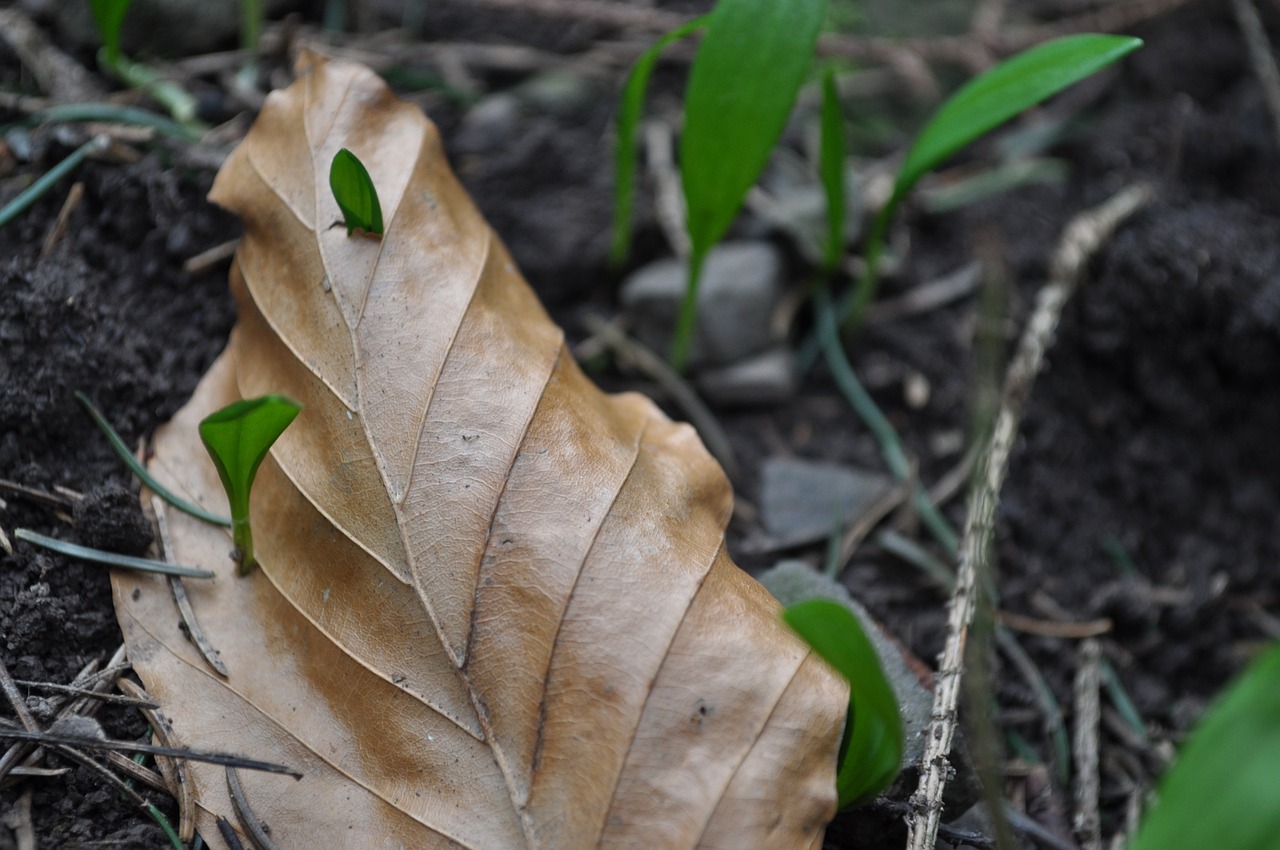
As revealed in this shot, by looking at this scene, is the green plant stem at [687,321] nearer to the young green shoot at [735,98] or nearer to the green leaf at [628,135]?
the young green shoot at [735,98]

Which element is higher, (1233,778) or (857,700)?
(1233,778)

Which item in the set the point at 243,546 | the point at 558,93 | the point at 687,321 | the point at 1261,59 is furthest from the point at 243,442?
the point at 1261,59

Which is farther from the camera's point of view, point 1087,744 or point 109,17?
point 109,17

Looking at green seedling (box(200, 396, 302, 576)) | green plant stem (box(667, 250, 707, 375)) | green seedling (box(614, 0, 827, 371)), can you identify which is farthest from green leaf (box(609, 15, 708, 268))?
green seedling (box(200, 396, 302, 576))

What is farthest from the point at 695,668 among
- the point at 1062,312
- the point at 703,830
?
the point at 1062,312

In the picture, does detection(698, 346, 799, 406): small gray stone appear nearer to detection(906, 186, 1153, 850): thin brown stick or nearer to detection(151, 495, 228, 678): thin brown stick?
detection(906, 186, 1153, 850): thin brown stick

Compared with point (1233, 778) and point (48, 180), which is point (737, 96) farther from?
point (1233, 778)
